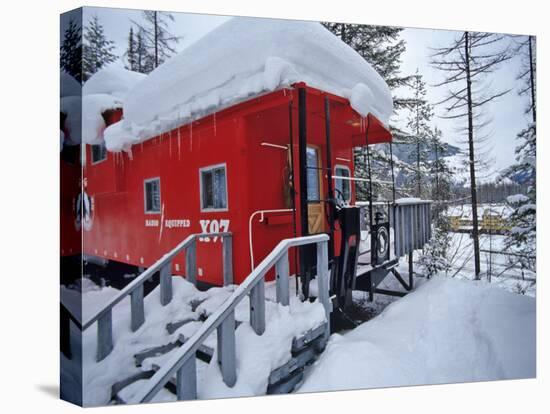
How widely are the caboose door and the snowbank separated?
3.06ft

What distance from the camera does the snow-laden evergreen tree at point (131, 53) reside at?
9.07ft

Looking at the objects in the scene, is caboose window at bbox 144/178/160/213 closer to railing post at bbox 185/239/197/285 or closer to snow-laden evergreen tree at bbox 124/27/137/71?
railing post at bbox 185/239/197/285

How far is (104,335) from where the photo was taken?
8.68 feet

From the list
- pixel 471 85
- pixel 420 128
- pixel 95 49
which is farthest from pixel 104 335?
pixel 471 85

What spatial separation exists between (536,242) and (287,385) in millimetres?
2696

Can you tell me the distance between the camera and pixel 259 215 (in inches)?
123

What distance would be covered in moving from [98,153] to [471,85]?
10.5 feet

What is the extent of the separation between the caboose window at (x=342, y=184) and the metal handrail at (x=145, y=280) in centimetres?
129

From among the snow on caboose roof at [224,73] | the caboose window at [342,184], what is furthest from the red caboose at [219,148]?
the caboose window at [342,184]

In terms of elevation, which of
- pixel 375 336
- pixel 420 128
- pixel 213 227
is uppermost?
pixel 420 128

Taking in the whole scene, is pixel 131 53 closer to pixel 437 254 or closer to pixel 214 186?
pixel 214 186

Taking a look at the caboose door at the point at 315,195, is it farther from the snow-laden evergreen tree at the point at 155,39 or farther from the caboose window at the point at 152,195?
the snow-laden evergreen tree at the point at 155,39

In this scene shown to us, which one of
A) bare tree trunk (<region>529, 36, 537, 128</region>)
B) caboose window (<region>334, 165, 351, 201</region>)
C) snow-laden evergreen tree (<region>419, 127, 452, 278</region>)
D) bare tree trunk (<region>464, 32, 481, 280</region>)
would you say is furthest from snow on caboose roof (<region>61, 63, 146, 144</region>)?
bare tree trunk (<region>529, 36, 537, 128</region>)

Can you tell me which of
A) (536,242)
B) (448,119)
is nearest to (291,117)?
(448,119)
